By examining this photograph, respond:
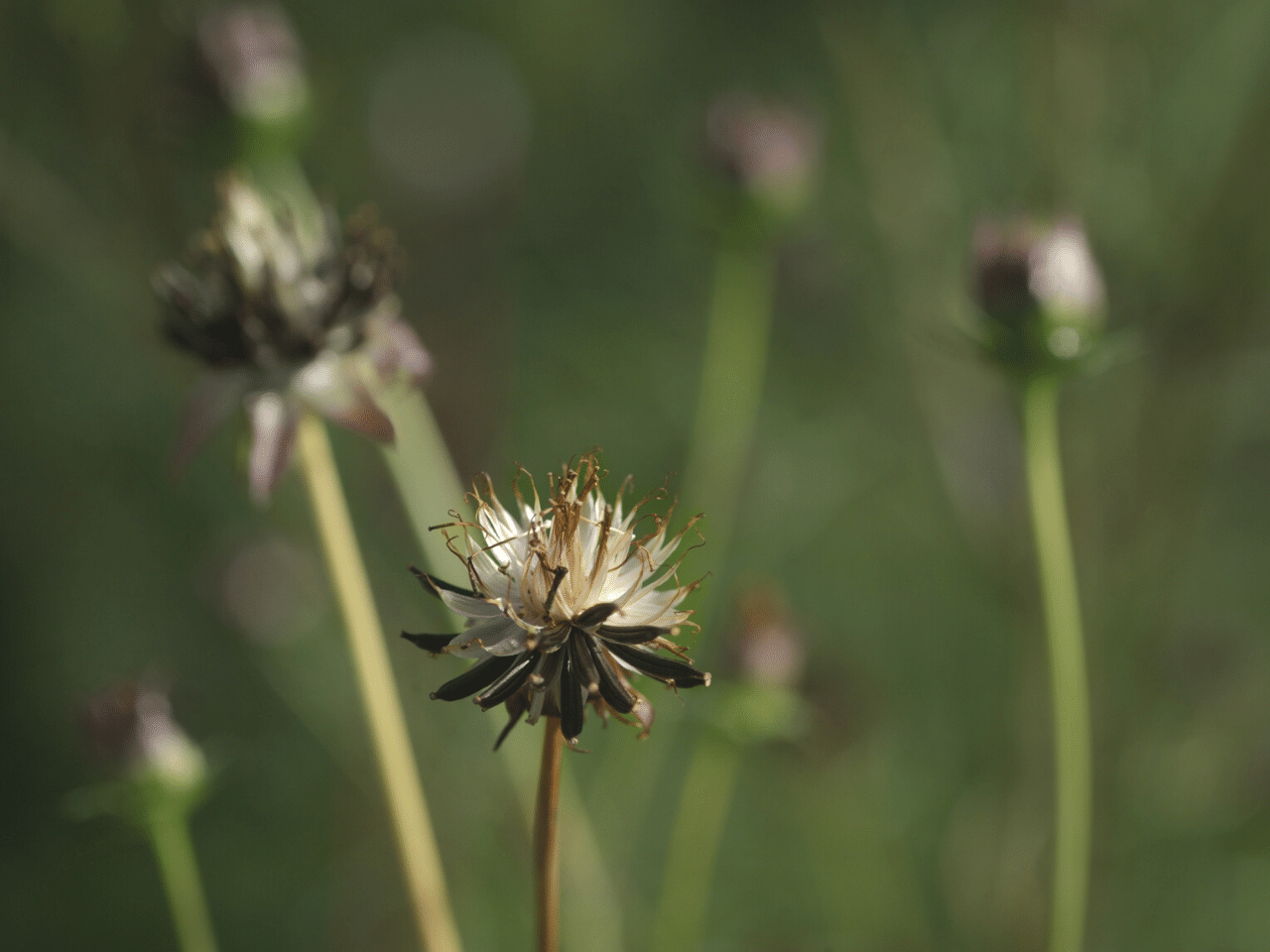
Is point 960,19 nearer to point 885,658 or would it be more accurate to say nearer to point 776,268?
point 776,268

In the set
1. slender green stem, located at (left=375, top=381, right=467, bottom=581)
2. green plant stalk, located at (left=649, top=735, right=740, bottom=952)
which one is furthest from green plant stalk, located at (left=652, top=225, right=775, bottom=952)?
slender green stem, located at (left=375, top=381, right=467, bottom=581)

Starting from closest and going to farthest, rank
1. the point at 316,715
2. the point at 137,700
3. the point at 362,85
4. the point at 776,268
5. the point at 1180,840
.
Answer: the point at 137,700
the point at 1180,840
the point at 316,715
the point at 776,268
the point at 362,85

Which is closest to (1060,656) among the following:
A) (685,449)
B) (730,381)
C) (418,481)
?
(418,481)

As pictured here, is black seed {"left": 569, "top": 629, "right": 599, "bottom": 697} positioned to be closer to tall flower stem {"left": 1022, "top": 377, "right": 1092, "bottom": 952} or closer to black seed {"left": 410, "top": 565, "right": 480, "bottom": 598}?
black seed {"left": 410, "top": 565, "right": 480, "bottom": 598}

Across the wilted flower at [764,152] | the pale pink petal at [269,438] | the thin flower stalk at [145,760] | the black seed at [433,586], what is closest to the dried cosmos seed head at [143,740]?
the thin flower stalk at [145,760]

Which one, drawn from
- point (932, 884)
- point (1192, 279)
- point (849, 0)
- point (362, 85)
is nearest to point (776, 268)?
point (849, 0)

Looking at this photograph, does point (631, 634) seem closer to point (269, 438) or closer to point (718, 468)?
point (269, 438)

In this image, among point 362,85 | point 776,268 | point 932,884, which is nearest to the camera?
point 932,884

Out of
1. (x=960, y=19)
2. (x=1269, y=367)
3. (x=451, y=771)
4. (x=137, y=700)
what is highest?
(x=960, y=19)
